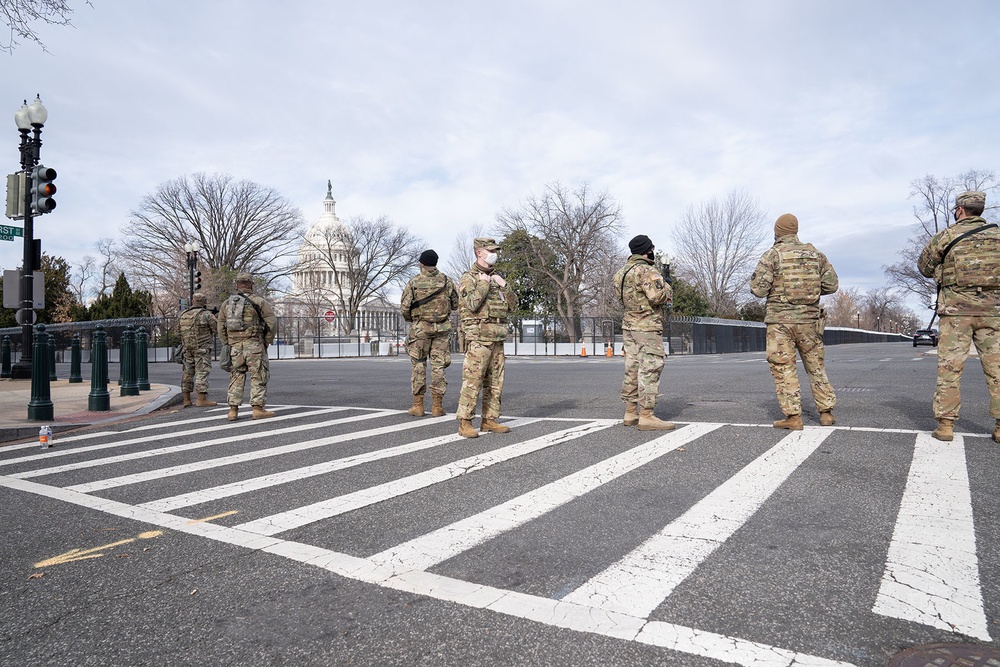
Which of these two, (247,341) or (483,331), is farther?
(247,341)

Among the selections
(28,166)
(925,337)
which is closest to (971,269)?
(28,166)

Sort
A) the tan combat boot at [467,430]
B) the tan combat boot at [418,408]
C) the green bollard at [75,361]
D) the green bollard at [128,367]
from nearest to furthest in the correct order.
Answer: the tan combat boot at [467,430], the tan combat boot at [418,408], the green bollard at [128,367], the green bollard at [75,361]

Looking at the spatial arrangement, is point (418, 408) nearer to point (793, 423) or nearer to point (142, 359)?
point (793, 423)

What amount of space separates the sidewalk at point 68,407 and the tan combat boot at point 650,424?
6.88 metres

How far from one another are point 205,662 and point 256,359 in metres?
6.90

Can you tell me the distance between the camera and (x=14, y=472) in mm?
5785

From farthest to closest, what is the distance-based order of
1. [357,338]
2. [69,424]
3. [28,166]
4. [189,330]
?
[357,338] < [28,166] < [189,330] < [69,424]

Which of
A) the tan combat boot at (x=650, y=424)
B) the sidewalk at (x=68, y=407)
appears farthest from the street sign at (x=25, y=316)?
the tan combat boot at (x=650, y=424)

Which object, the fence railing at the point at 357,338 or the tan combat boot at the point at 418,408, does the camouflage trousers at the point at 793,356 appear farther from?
the fence railing at the point at 357,338

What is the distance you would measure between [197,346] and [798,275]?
8.81 m

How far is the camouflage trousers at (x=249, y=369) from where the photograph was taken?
8.90 meters

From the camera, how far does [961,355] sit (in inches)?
238

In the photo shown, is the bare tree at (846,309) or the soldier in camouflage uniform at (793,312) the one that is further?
the bare tree at (846,309)

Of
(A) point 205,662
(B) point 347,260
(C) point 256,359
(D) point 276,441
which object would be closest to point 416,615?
(A) point 205,662
